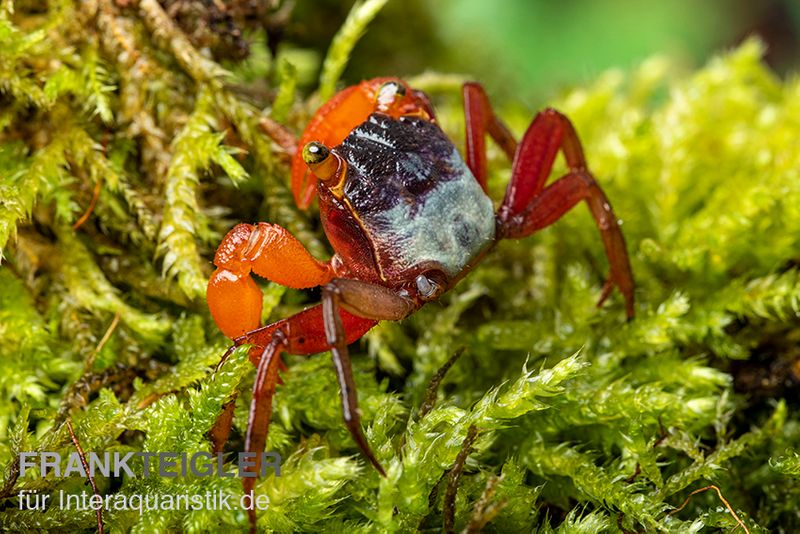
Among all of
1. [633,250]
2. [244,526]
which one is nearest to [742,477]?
[633,250]

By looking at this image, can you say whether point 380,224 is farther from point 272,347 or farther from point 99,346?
point 99,346

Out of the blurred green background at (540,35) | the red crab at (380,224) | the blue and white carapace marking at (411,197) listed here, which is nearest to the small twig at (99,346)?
the red crab at (380,224)

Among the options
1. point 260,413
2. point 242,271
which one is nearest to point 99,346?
point 242,271

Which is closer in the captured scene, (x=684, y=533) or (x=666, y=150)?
(x=684, y=533)

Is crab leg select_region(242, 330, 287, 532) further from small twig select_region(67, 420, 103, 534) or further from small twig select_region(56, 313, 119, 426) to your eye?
small twig select_region(56, 313, 119, 426)

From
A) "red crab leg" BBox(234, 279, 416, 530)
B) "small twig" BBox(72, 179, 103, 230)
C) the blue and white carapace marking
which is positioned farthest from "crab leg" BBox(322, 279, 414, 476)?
"small twig" BBox(72, 179, 103, 230)

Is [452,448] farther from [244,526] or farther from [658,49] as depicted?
[658,49]
